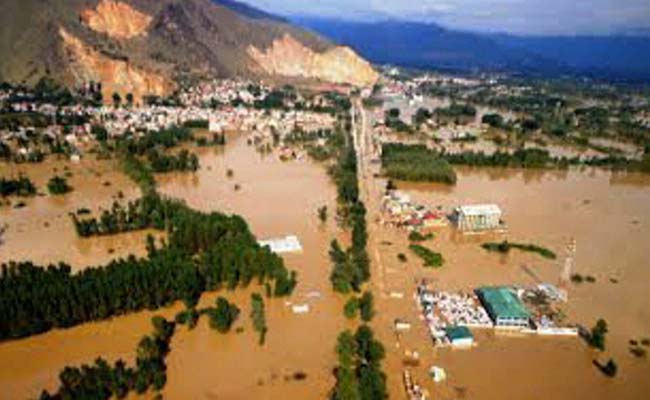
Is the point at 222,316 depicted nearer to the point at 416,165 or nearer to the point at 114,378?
the point at 114,378

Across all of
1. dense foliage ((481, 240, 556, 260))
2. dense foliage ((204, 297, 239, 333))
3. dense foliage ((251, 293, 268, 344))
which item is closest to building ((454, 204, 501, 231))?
dense foliage ((481, 240, 556, 260))

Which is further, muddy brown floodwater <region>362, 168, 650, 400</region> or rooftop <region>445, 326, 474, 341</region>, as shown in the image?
rooftop <region>445, 326, 474, 341</region>

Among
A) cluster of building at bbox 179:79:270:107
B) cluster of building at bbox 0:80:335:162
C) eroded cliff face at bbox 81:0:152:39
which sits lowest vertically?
cluster of building at bbox 0:80:335:162

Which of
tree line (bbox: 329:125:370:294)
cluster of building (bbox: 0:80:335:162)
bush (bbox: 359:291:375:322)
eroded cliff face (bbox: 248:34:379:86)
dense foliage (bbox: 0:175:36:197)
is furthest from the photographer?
eroded cliff face (bbox: 248:34:379:86)

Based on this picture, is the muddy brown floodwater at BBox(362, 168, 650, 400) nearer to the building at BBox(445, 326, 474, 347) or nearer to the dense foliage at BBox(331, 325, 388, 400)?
the building at BBox(445, 326, 474, 347)

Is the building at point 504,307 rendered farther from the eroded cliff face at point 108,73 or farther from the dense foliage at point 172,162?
the eroded cliff face at point 108,73

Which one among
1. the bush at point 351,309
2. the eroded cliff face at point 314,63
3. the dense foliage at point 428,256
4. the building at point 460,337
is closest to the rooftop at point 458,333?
the building at point 460,337

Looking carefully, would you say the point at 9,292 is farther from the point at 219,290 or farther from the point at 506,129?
the point at 506,129

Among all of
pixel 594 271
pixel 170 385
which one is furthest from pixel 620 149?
pixel 170 385
